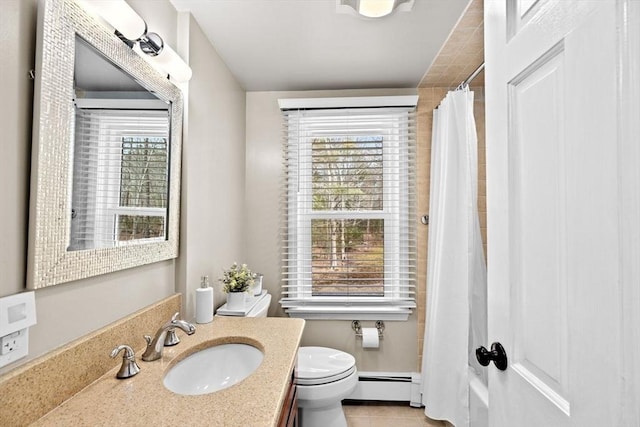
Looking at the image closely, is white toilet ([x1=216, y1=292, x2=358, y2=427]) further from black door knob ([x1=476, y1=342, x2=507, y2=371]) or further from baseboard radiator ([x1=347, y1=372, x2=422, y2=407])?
black door knob ([x1=476, y1=342, x2=507, y2=371])

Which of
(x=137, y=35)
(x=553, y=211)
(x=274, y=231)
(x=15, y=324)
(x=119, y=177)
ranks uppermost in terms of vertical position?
(x=137, y=35)

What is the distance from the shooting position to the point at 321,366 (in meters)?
2.09

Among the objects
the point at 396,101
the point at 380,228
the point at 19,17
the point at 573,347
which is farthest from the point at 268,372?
the point at 396,101

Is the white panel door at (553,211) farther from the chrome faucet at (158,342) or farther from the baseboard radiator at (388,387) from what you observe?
the baseboard radiator at (388,387)

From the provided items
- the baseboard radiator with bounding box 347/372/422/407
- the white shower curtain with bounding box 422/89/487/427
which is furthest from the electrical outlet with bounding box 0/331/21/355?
the baseboard radiator with bounding box 347/372/422/407

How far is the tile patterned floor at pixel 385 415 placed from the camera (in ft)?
7.42

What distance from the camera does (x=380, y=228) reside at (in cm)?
260

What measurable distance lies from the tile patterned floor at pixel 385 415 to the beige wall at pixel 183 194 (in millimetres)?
1355

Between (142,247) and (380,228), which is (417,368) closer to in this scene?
(380,228)

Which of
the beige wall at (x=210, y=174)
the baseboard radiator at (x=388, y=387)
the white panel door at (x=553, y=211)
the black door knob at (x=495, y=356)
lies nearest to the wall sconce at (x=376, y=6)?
the white panel door at (x=553, y=211)

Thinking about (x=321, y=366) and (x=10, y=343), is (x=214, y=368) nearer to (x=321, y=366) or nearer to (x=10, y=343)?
(x=10, y=343)

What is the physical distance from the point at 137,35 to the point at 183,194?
71cm

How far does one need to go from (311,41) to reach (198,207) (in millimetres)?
1093

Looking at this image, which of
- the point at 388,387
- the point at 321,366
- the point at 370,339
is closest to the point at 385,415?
the point at 388,387
